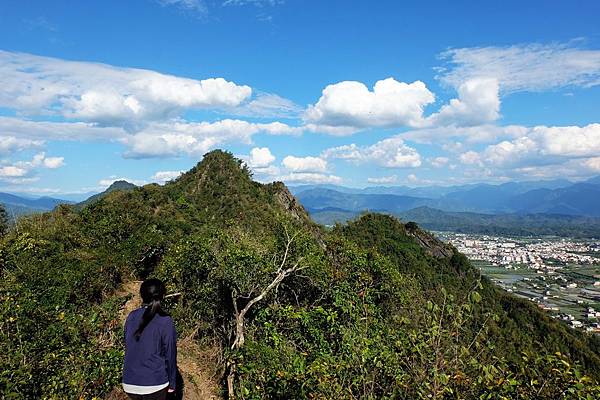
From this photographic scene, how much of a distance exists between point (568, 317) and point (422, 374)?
78.7m

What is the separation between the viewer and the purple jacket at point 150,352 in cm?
490

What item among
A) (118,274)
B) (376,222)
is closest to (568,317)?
(376,222)

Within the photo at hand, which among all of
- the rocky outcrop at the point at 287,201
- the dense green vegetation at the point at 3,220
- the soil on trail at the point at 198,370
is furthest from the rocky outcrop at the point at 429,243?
the dense green vegetation at the point at 3,220

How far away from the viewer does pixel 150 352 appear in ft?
16.0

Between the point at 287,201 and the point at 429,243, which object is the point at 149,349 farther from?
the point at 429,243

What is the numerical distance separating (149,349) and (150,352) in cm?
4

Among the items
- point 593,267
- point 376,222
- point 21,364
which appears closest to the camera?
point 21,364

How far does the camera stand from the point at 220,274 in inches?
475

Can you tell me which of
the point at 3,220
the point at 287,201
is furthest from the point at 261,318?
the point at 287,201

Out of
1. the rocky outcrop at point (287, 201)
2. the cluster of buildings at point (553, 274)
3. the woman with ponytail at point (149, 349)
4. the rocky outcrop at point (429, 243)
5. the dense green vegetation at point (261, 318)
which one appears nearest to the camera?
the dense green vegetation at point (261, 318)

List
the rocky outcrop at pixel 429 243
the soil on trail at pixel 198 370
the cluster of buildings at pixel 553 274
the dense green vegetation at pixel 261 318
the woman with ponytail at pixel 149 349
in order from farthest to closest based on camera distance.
Result: the cluster of buildings at pixel 553 274 → the rocky outcrop at pixel 429 243 → the soil on trail at pixel 198 370 → the woman with ponytail at pixel 149 349 → the dense green vegetation at pixel 261 318

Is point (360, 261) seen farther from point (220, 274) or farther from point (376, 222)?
point (376, 222)

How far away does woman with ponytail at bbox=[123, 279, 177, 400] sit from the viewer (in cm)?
490

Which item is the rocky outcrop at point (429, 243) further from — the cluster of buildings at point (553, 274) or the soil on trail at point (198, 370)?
the soil on trail at point (198, 370)
